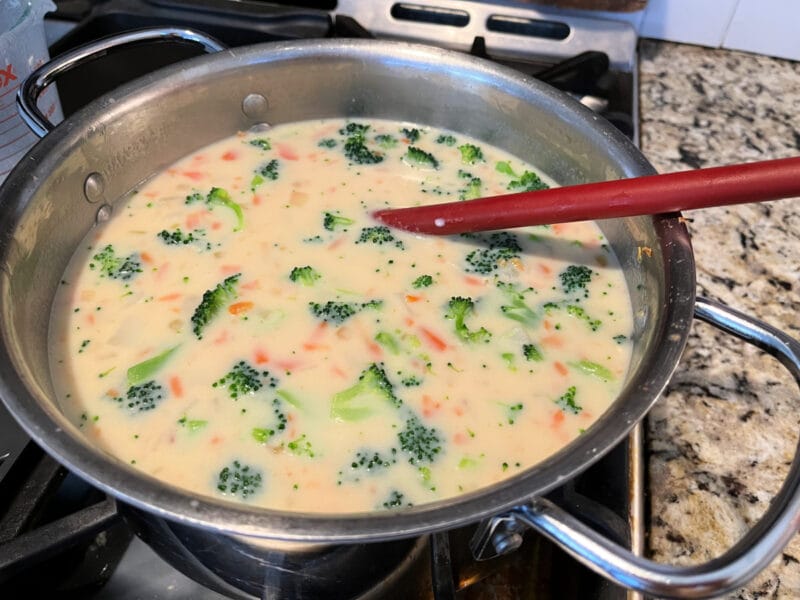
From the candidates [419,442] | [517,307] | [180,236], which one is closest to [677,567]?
[419,442]

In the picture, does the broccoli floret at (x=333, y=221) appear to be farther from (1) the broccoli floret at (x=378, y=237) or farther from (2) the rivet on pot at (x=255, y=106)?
(2) the rivet on pot at (x=255, y=106)

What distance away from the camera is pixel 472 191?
151 centimetres

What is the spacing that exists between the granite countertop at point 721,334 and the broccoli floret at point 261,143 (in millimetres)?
958

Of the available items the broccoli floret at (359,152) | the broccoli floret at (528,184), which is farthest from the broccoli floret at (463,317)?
the broccoli floret at (359,152)

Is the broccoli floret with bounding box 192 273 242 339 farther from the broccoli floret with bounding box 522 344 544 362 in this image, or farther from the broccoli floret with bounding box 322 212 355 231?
the broccoli floret with bounding box 522 344 544 362

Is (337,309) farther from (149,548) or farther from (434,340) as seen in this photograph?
(149,548)

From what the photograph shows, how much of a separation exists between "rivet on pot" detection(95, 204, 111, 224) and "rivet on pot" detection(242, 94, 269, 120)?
362mm

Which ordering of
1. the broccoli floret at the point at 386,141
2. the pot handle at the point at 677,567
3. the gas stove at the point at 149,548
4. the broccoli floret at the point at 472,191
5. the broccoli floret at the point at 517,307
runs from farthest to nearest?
1. the broccoli floret at the point at 386,141
2. the broccoli floret at the point at 472,191
3. the broccoli floret at the point at 517,307
4. the gas stove at the point at 149,548
5. the pot handle at the point at 677,567

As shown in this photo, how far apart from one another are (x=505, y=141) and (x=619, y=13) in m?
0.75

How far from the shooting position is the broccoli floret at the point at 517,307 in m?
1.26

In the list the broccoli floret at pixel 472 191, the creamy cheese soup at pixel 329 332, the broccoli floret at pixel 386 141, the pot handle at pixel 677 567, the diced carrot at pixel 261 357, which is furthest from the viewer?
the broccoli floret at pixel 386 141

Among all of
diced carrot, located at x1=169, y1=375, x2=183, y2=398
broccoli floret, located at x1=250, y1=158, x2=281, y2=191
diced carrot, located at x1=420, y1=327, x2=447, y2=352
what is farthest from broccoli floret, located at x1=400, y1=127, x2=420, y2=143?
diced carrot, located at x1=169, y1=375, x2=183, y2=398

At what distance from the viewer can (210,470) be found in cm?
102

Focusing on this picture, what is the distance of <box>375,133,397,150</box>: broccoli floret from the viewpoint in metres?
1.61
